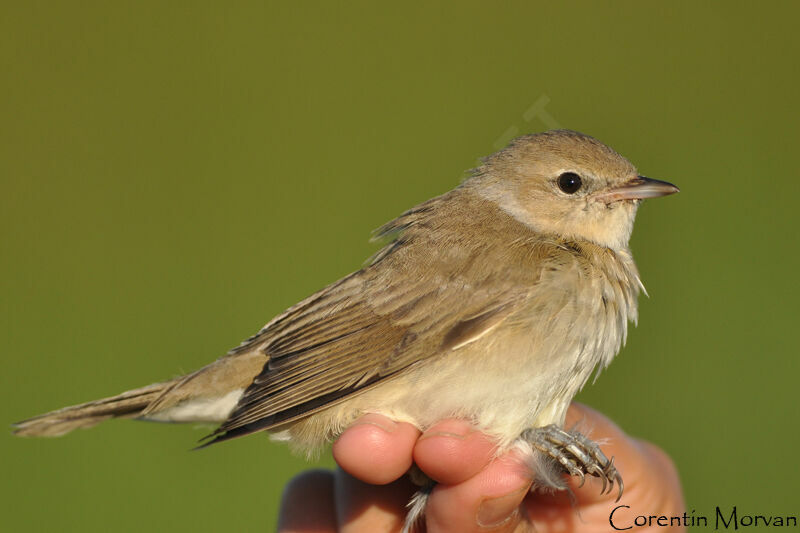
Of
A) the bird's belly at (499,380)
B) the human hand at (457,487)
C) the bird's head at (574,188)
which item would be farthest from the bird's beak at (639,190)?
the human hand at (457,487)

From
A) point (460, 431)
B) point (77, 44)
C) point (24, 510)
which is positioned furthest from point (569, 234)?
point (77, 44)

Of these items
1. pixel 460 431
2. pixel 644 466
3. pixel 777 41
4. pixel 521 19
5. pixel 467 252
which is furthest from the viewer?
pixel 521 19

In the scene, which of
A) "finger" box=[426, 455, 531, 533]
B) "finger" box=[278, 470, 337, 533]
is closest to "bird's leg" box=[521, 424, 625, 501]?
"finger" box=[426, 455, 531, 533]

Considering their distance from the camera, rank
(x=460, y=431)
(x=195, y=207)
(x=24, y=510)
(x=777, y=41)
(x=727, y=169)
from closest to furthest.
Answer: (x=460, y=431) < (x=24, y=510) < (x=727, y=169) < (x=195, y=207) < (x=777, y=41)

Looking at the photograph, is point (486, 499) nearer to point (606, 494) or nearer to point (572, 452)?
point (572, 452)

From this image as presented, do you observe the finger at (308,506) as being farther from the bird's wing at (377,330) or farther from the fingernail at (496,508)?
the fingernail at (496,508)

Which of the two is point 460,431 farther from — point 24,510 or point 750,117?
point 750,117
